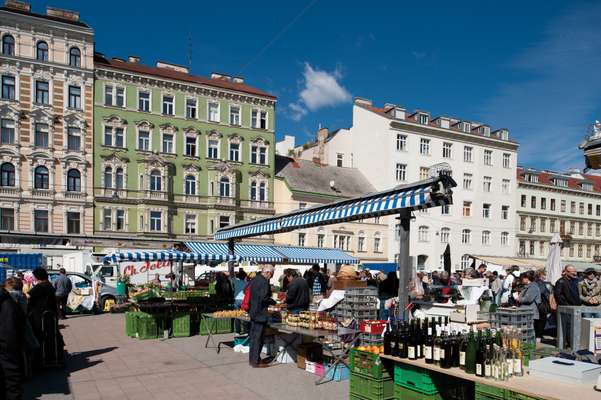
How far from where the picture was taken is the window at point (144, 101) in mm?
37125

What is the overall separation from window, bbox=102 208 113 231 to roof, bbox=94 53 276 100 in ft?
34.0

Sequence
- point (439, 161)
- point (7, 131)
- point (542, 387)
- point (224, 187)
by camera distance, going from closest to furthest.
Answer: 1. point (542, 387)
2. point (7, 131)
3. point (224, 187)
4. point (439, 161)

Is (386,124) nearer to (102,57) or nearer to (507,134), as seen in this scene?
(507,134)

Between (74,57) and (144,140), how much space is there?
7.34 m

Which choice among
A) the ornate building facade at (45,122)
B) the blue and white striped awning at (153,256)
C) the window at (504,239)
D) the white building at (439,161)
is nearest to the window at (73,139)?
the ornate building facade at (45,122)

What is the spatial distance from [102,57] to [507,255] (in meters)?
41.5

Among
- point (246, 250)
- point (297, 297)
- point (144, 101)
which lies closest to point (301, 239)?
point (144, 101)

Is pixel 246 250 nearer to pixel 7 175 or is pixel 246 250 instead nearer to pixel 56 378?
pixel 56 378

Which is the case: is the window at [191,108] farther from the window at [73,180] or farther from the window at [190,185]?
the window at [73,180]

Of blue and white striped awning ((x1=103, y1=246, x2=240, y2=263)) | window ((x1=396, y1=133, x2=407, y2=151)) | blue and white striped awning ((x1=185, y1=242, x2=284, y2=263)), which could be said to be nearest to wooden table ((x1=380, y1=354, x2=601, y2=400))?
blue and white striped awning ((x1=103, y1=246, x2=240, y2=263))

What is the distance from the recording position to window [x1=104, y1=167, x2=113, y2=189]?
1404 inches

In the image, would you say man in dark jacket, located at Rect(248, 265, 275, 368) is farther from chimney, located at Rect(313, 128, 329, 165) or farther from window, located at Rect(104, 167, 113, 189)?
chimney, located at Rect(313, 128, 329, 165)

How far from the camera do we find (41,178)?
33.8m

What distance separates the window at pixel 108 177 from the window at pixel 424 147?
2710cm
